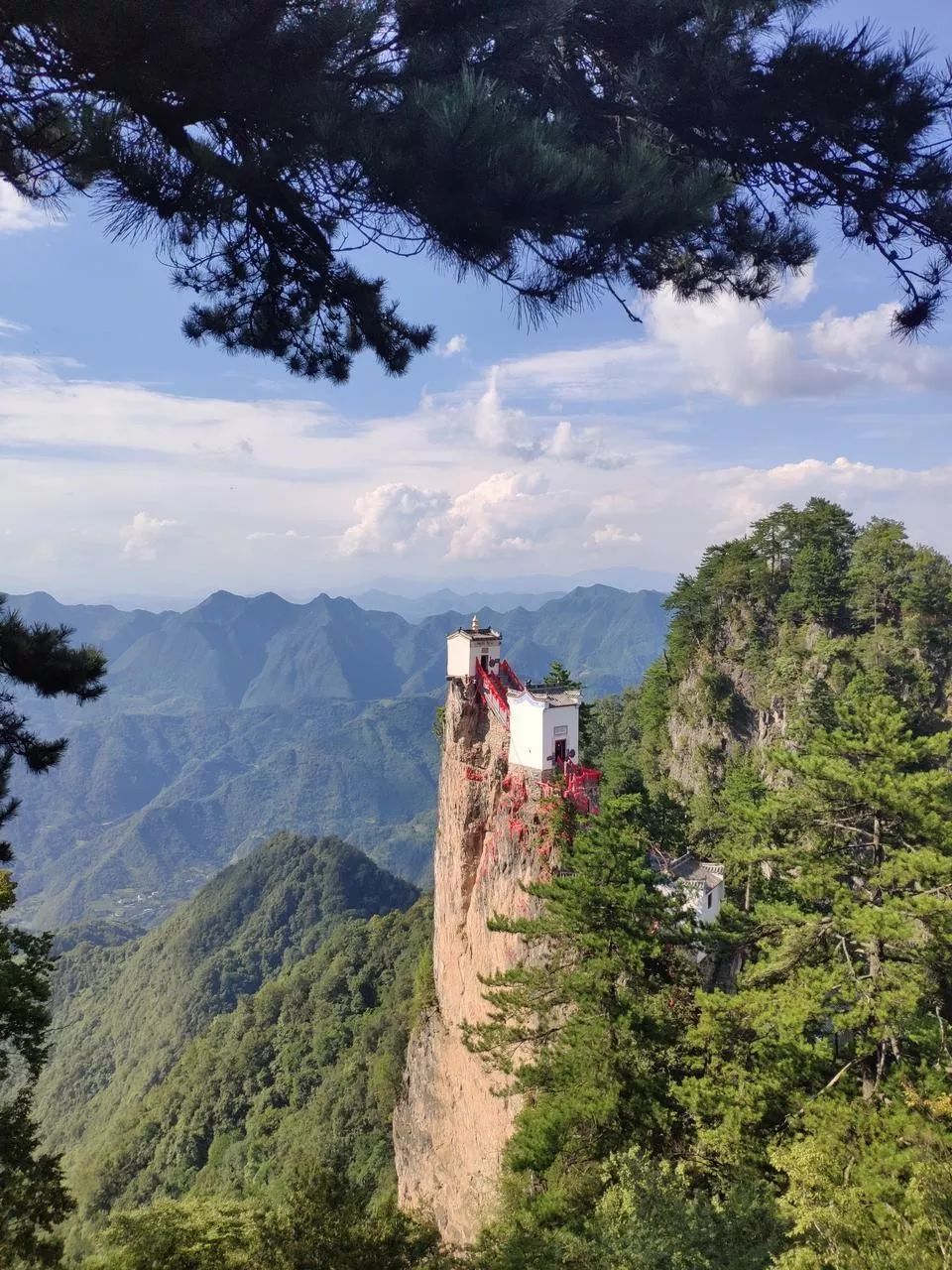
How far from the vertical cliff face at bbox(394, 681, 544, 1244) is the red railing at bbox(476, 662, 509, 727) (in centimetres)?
34

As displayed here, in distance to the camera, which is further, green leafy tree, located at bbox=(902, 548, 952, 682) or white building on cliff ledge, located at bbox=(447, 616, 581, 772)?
green leafy tree, located at bbox=(902, 548, 952, 682)

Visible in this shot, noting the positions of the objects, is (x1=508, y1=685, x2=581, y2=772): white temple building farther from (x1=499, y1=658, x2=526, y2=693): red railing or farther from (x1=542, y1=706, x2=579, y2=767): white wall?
(x1=499, y1=658, x2=526, y2=693): red railing

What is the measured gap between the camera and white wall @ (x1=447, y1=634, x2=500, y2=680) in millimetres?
21422

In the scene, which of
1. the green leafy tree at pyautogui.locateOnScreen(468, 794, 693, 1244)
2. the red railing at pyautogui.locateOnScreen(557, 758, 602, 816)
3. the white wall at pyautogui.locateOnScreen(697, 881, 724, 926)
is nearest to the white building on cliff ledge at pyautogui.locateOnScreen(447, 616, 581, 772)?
the red railing at pyautogui.locateOnScreen(557, 758, 602, 816)

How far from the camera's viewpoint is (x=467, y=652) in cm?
2147

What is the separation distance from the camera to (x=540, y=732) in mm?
17516

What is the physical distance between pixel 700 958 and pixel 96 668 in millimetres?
14706

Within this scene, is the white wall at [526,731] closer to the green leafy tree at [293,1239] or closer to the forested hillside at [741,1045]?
the forested hillside at [741,1045]

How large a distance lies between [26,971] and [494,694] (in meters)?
12.5

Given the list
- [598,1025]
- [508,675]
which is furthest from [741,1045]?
[508,675]

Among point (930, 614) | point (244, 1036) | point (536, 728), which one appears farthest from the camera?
point (244, 1036)

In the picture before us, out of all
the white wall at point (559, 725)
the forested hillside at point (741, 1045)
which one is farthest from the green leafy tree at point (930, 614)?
the white wall at point (559, 725)

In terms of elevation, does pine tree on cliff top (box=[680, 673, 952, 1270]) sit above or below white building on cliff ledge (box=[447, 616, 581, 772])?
below

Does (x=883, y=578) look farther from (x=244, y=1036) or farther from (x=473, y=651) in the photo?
(x=244, y=1036)
